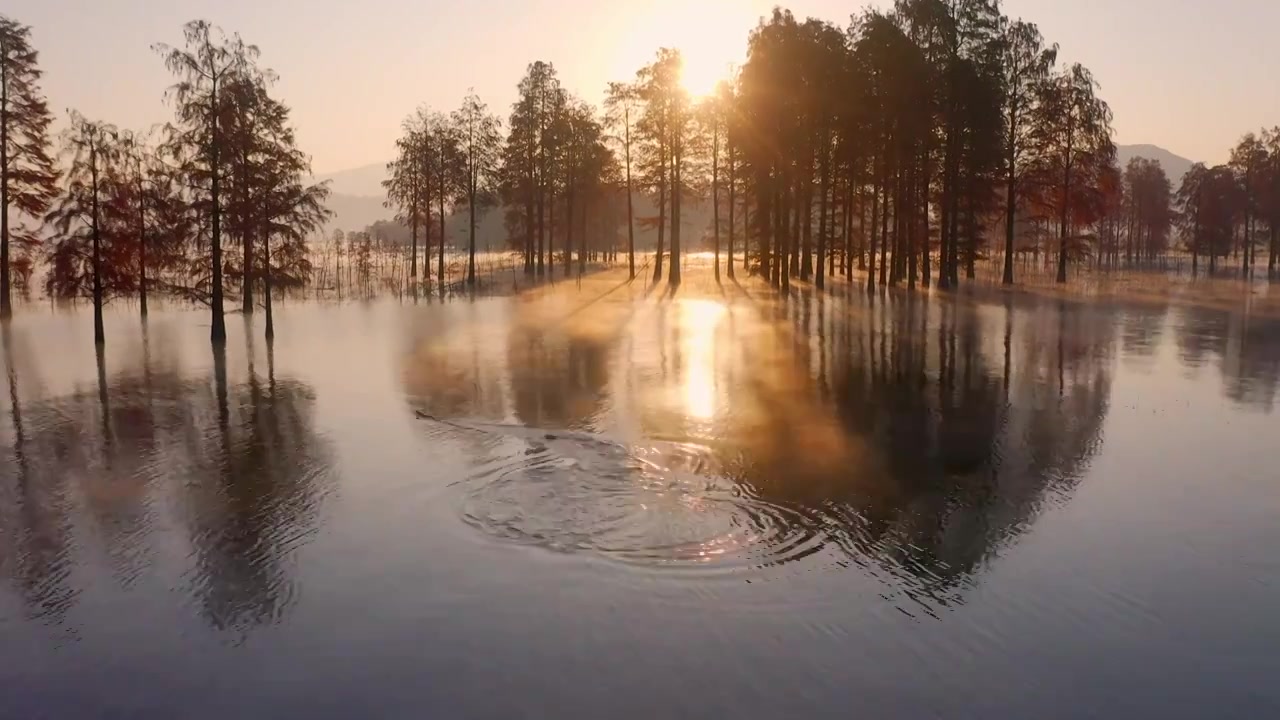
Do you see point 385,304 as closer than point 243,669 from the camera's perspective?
No

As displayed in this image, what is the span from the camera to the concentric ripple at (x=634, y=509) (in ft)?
36.2

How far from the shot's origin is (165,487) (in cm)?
1409

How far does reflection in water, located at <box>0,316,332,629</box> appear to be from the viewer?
1036cm

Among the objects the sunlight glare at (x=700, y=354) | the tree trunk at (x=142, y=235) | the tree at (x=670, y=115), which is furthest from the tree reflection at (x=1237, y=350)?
the tree trunk at (x=142, y=235)

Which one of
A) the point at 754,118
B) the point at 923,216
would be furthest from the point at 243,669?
the point at 923,216

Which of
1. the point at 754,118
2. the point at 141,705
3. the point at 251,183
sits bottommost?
the point at 141,705

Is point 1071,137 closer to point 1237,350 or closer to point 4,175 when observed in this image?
point 1237,350

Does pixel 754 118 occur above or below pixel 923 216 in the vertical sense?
above

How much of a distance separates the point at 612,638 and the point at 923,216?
55.0 meters

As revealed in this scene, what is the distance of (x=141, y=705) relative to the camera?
25.0 feet

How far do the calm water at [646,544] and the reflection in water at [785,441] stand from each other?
0.10m

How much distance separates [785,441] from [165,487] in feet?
36.0

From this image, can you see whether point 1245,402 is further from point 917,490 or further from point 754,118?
point 754,118

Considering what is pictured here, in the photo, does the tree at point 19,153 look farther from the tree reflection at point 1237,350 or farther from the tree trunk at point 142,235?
the tree reflection at point 1237,350
